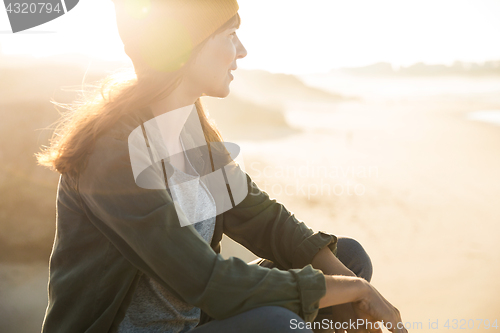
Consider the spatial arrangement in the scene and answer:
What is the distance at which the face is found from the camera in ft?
4.95

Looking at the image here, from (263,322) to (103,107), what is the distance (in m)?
0.78

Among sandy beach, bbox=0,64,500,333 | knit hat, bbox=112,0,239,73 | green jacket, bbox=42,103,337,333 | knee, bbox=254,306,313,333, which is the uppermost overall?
knit hat, bbox=112,0,239,73

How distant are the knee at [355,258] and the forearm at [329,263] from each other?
0.35ft

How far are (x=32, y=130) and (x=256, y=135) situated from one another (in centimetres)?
531

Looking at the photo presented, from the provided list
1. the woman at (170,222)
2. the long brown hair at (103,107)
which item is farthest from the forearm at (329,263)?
the long brown hair at (103,107)

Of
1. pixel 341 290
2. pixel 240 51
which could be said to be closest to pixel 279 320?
pixel 341 290

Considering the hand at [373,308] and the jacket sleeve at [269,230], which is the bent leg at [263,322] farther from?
the jacket sleeve at [269,230]

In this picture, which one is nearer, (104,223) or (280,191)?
(104,223)

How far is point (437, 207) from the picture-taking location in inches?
168

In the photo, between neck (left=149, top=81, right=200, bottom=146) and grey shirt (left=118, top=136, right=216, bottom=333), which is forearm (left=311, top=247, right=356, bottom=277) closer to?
grey shirt (left=118, top=136, right=216, bottom=333)

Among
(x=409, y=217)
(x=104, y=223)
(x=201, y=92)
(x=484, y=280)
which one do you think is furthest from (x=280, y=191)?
(x=104, y=223)

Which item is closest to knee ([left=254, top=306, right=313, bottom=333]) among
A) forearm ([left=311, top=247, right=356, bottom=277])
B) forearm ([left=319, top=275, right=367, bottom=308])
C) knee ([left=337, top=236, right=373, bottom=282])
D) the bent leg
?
the bent leg

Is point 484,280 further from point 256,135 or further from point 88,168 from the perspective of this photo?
point 256,135

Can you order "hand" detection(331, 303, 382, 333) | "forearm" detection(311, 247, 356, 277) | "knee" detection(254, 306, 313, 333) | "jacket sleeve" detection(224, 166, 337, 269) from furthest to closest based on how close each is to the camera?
"jacket sleeve" detection(224, 166, 337, 269)
"forearm" detection(311, 247, 356, 277)
"hand" detection(331, 303, 382, 333)
"knee" detection(254, 306, 313, 333)
